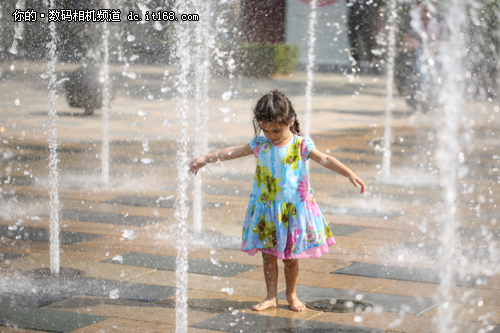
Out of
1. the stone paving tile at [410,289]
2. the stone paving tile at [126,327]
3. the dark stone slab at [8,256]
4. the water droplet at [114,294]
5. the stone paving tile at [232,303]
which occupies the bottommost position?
the stone paving tile at [126,327]

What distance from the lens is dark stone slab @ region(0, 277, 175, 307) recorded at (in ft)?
11.5

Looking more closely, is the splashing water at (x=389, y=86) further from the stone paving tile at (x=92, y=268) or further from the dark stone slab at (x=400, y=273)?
the stone paving tile at (x=92, y=268)

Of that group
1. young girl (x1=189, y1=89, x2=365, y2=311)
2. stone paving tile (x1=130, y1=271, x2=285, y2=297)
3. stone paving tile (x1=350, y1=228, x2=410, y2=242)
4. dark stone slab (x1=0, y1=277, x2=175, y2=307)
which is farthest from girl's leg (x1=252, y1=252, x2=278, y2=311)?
stone paving tile (x1=350, y1=228, x2=410, y2=242)

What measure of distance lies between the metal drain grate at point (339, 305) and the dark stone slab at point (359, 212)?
2.11 m

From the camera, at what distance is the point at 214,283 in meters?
3.84

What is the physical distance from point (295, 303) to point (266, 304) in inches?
5.9

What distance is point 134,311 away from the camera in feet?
11.0

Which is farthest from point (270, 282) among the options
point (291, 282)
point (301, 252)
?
point (301, 252)

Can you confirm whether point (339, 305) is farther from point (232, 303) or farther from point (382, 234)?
point (382, 234)

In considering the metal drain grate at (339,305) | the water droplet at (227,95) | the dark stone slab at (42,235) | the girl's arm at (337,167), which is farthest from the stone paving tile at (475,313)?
the water droplet at (227,95)

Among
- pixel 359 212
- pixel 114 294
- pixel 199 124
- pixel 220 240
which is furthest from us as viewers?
pixel 199 124

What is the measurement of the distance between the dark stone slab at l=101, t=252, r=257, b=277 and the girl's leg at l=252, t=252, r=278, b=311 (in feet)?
1.92

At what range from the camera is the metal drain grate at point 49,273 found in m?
3.91

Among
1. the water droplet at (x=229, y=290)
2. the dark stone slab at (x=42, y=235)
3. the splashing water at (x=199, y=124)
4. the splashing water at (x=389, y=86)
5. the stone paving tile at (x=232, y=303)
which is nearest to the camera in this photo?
the stone paving tile at (x=232, y=303)
